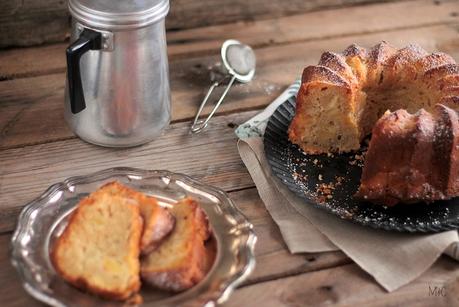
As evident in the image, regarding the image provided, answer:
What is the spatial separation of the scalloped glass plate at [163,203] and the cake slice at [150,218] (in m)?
0.07

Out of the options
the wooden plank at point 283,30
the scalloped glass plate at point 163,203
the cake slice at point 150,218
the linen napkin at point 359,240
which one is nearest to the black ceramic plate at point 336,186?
the linen napkin at point 359,240

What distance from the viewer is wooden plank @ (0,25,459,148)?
1548 mm

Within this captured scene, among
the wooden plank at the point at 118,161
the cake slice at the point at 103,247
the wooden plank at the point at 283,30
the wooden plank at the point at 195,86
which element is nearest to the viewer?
the cake slice at the point at 103,247

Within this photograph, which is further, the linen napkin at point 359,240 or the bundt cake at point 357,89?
the bundt cake at point 357,89

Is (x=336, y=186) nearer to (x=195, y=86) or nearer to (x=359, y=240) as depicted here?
(x=359, y=240)

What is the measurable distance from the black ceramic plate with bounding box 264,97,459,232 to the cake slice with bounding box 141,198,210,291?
10.3 inches

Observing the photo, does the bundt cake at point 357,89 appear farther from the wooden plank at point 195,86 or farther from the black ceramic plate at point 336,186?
the wooden plank at point 195,86

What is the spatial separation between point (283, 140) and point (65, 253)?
56 cm

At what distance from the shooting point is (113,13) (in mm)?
1271

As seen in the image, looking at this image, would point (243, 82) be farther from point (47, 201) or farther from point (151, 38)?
point (47, 201)

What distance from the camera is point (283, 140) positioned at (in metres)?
1.49

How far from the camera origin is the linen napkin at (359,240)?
1.22 meters

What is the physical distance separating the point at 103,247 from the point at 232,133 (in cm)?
55

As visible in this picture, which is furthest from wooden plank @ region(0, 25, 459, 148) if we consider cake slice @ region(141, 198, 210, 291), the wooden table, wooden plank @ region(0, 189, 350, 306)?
cake slice @ region(141, 198, 210, 291)
